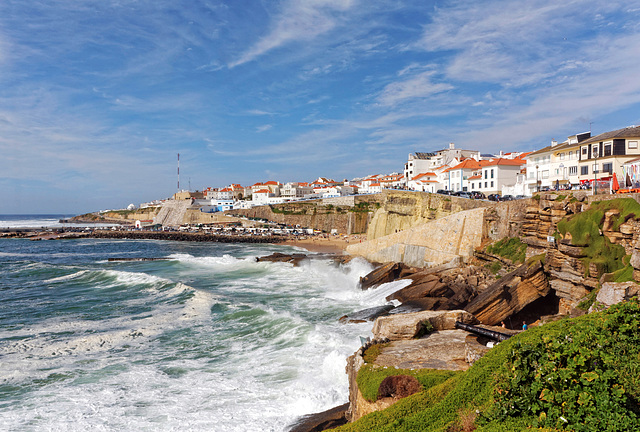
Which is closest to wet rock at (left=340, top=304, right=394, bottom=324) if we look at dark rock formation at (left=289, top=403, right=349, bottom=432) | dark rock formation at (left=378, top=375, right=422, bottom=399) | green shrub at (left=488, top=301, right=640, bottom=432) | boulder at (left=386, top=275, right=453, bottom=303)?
boulder at (left=386, top=275, right=453, bottom=303)

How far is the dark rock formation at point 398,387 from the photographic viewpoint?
→ 8.58 m

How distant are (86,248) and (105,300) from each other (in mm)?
49297

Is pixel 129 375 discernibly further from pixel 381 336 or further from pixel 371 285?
pixel 371 285

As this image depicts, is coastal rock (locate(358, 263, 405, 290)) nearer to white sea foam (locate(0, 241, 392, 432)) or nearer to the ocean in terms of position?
the ocean

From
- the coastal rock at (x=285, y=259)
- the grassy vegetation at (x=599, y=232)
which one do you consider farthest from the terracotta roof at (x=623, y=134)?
the coastal rock at (x=285, y=259)

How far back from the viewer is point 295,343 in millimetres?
17938

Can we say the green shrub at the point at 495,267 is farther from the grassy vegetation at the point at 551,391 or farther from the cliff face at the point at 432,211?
the grassy vegetation at the point at 551,391

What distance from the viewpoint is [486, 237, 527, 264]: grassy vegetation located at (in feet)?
79.1

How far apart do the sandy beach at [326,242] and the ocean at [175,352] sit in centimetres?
2698

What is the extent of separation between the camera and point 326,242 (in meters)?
69.6

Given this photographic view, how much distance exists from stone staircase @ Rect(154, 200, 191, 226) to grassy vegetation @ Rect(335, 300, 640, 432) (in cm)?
11552

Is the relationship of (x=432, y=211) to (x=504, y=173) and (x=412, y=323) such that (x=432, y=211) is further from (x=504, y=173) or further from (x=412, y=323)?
(x=412, y=323)

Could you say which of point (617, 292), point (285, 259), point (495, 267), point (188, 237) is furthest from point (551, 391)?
point (188, 237)

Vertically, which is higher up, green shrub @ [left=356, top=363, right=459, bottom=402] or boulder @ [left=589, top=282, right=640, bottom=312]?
boulder @ [left=589, top=282, right=640, bottom=312]
